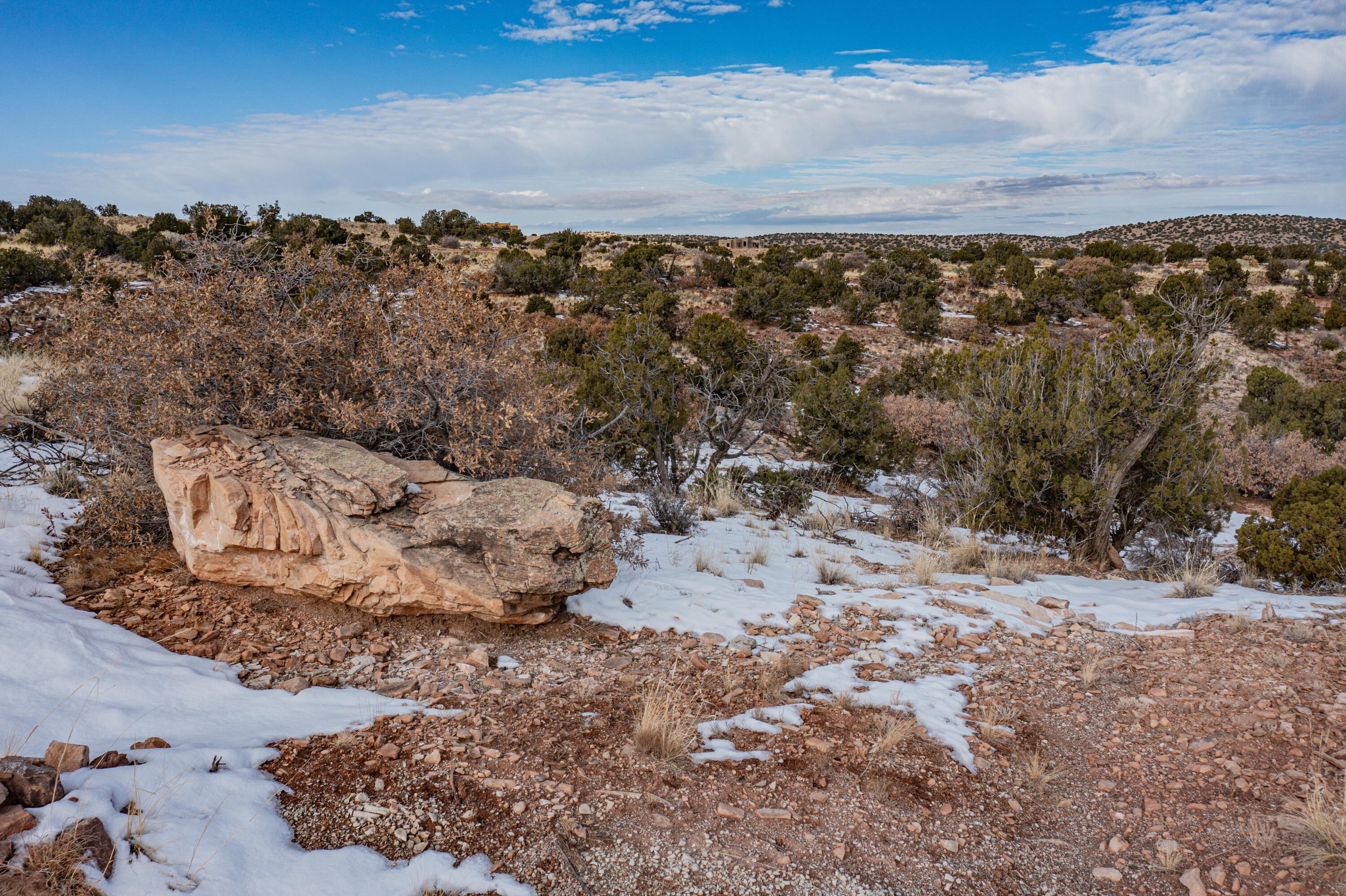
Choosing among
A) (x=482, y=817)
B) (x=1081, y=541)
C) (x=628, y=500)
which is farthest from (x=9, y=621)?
(x=1081, y=541)

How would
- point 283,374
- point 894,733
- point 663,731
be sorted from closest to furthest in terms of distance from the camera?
point 663,731
point 894,733
point 283,374

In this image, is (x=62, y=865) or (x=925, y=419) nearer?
(x=62, y=865)

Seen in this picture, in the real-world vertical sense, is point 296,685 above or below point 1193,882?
above

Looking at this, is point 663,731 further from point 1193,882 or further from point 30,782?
point 30,782

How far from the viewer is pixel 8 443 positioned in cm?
623

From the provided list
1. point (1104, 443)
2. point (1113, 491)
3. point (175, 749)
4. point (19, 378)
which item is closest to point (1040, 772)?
point (175, 749)

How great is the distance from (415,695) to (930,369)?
16914mm

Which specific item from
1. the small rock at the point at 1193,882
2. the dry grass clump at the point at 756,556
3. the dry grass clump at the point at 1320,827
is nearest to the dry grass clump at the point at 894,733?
the small rock at the point at 1193,882

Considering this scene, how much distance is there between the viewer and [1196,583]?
6.07 meters

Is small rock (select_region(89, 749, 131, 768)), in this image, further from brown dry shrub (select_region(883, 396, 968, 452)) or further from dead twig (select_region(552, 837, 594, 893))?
brown dry shrub (select_region(883, 396, 968, 452))

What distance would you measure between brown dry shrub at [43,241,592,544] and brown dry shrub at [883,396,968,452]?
10.3 meters

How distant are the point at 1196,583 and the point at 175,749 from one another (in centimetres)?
738

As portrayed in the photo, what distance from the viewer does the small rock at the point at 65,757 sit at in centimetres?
247

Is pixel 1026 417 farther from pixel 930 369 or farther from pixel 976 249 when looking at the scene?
pixel 976 249
